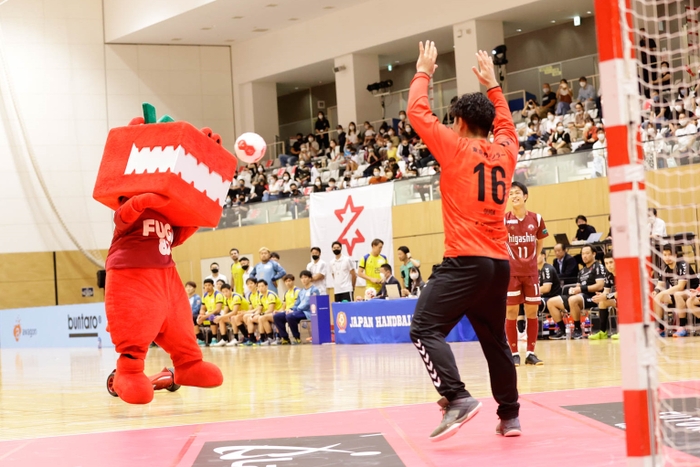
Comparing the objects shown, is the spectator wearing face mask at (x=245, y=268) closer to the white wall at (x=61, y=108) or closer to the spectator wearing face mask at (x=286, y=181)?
the spectator wearing face mask at (x=286, y=181)

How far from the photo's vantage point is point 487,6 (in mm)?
26266

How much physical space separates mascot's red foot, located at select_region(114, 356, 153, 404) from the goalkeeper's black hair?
3426 millimetres

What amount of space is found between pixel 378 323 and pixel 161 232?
1028 centimetres

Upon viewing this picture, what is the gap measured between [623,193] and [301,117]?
33.9m

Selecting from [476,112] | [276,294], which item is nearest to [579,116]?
[276,294]

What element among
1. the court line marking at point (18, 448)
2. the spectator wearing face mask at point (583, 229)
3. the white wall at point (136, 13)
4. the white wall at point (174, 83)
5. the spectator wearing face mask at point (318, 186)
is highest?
the white wall at point (136, 13)

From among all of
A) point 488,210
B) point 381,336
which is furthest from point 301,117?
point 488,210

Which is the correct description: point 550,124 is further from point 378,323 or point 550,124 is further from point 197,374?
point 197,374

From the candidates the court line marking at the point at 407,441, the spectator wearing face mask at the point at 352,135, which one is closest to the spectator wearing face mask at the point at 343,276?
the spectator wearing face mask at the point at 352,135

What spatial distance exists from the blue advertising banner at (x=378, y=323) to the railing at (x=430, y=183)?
2.99m

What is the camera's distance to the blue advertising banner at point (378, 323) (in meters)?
16.7

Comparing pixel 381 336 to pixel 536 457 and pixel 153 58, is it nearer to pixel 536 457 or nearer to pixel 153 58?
pixel 536 457

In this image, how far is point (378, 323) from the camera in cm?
1762

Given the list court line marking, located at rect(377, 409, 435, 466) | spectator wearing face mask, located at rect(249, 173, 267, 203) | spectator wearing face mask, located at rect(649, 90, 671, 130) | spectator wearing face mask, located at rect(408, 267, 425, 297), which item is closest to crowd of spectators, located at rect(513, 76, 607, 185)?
spectator wearing face mask, located at rect(408, 267, 425, 297)
